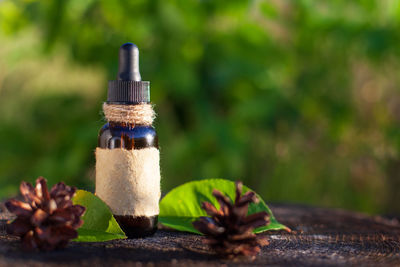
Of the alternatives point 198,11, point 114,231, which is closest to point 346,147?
point 198,11

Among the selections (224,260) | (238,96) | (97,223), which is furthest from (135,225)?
(238,96)

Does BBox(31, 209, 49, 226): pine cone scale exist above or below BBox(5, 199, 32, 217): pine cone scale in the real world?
below

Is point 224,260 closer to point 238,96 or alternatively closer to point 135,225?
point 135,225

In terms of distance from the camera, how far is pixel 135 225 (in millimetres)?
731

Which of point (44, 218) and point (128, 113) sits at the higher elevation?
point (128, 113)

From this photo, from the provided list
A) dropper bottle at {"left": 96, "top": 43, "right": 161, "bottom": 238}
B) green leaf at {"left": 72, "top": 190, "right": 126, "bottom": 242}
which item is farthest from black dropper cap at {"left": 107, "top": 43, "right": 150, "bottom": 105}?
green leaf at {"left": 72, "top": 190, "right": 126, "bottom": 242}

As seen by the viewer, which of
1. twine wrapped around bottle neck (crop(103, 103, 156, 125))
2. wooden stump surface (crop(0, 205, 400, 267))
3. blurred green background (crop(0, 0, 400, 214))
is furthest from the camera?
blurred green background (crop(0, 0, 400, 214))

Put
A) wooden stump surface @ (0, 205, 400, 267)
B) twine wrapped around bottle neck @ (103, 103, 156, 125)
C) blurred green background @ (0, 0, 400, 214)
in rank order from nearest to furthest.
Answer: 1. wooden stump surface @ (0, 205, 400, 267)
2. twine wrapped around bottle neck @ (103, 103, 156, 125)
3. blurred green background @ (0, 0, 400, 214)

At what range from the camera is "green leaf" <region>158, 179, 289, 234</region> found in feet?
2.57

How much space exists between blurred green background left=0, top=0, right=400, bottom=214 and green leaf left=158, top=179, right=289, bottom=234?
2.93ft

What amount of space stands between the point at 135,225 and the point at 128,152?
0.12 m

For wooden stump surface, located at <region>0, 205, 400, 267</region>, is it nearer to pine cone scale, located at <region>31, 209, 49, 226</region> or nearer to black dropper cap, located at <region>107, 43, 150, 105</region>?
pine cone scale, located at <region>31, 209, 49, 226</region>

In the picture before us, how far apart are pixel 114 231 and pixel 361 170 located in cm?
205

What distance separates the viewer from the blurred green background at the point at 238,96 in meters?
1.89
